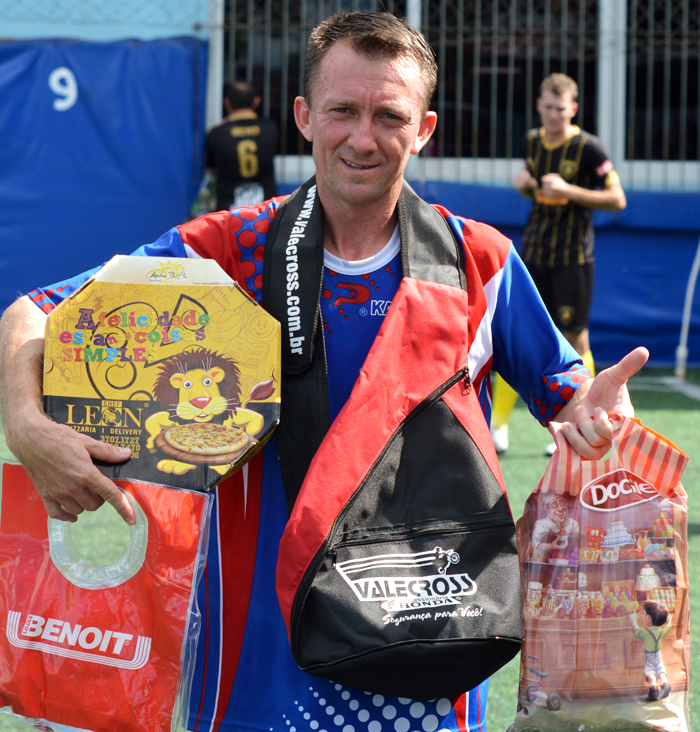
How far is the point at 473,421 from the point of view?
A: 1.51 metres

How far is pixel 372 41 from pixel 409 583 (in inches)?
35.3

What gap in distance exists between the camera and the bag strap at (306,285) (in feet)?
5.07

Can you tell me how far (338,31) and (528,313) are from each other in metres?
0.61

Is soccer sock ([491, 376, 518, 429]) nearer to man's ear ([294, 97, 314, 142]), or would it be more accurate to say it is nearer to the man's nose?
man's ear ([294, 97, 314, 142])

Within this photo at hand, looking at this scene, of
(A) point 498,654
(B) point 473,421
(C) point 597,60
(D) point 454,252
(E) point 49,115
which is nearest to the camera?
(A) point 498,654

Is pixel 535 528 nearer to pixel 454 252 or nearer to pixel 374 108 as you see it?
pixel 454 252

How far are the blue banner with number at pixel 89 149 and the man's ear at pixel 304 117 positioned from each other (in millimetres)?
6667

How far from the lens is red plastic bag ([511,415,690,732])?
1.47 m

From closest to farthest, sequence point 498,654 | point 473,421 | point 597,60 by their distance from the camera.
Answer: point 498,654 → point 473,421 → point 597,60

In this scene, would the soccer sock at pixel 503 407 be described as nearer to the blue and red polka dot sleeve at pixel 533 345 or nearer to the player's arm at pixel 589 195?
the player's arm at pixel 589 195

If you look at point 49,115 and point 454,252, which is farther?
point 49,115

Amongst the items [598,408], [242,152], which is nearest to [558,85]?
[242,152]

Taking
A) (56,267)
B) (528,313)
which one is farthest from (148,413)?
(56,267)

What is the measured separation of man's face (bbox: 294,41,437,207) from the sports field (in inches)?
44.6
